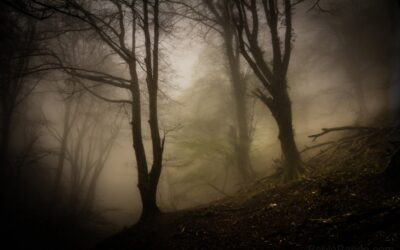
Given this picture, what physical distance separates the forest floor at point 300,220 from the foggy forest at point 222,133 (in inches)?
1.3

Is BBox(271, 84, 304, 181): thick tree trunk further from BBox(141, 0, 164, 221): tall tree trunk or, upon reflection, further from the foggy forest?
BBox(141, 0, 164, 221): tall tree trunk

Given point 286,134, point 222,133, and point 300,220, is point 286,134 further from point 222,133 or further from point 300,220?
point 222,133

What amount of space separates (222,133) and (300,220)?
14751mm

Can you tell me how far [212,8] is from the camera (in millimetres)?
14141

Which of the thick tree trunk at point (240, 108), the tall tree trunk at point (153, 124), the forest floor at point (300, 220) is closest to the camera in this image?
the forest floor at point (300, 220)

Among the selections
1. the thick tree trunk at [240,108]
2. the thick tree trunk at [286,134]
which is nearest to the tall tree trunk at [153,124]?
the thick tree trunk at [286,134]

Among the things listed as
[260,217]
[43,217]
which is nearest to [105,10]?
[260,217]

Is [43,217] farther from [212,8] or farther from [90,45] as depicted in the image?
[212,8]

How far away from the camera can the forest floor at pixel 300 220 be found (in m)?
4.02

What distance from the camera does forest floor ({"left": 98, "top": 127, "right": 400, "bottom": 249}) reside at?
402 cm

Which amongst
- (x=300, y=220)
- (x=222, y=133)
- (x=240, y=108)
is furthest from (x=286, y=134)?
(x=222, y=133)

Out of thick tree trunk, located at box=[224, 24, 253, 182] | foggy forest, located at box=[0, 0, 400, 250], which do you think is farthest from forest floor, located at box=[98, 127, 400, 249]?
thick tree trunk, located at box=[224, 24, 253, 182]

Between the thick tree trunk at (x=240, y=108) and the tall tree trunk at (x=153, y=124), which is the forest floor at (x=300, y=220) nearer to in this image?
the tall tree trunk at (x=153, y=124)

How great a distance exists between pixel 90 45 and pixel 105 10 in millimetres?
8297
